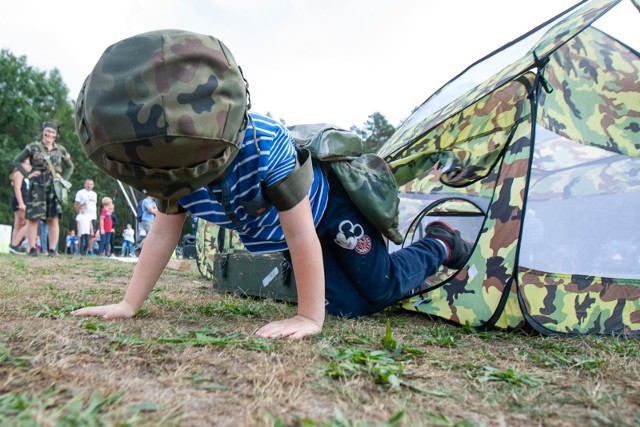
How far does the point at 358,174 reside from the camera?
2.06 m

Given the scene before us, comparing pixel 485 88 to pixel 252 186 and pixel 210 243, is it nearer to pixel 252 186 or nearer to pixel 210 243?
pixel 252 186

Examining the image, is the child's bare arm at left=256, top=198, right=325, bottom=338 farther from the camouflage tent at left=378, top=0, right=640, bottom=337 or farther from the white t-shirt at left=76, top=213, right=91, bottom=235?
the white t-shirt at left=76, top=213, right=91, bottom=235

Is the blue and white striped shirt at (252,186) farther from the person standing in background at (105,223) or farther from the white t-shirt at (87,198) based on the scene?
the person standing in background at (105,223)

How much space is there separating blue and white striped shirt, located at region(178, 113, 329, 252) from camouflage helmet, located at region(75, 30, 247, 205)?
25 centimetres

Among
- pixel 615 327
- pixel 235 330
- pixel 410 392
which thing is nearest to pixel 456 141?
pixel 615 327

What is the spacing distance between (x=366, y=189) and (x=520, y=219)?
60 centimetres

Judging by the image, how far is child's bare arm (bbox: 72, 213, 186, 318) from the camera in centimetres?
185

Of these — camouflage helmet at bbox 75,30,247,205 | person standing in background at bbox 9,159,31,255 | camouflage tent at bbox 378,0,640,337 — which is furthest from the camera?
person standing in background at bbox 9,159,31,255

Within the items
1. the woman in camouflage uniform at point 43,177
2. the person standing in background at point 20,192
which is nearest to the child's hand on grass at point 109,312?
the woman in camouflage uniform at point 43,177

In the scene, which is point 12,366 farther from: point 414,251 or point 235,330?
point 414,251

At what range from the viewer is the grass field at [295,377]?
88 cm

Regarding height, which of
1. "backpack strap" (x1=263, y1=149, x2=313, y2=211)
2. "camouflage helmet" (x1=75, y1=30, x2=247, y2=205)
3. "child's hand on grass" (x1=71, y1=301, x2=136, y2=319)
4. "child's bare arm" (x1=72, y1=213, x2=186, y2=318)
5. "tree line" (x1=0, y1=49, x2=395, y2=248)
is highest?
"tree line" (x1=0, y1=49, x2=395, y2=248)

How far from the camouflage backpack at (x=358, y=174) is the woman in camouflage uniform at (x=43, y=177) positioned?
4935mm

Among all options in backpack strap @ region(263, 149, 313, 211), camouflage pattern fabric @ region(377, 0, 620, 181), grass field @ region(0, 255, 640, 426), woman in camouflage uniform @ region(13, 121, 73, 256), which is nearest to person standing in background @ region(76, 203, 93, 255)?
woman in camouflage uniform @ region(13, 121, 73, 256)
